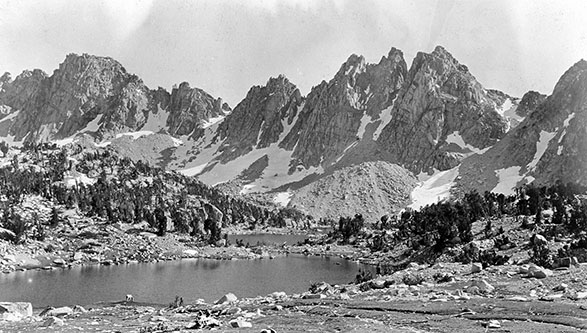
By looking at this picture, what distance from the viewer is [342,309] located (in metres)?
25.0

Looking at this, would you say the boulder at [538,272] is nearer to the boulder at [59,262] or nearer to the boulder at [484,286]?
the boulder at [484,286]

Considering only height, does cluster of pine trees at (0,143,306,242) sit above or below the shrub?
above

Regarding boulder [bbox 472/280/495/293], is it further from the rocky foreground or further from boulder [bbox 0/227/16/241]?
boulder [bbox 0/227/16/241]

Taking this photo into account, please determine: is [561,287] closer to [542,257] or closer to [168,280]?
[542,257]

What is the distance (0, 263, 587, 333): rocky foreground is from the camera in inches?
757

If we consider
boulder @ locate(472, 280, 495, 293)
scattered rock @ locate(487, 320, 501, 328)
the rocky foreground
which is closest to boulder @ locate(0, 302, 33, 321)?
the rocky foreground

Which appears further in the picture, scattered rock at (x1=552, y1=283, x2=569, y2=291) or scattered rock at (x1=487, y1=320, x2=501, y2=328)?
scattered rock at (x1=552, y1=283, x2=569, y2=291)

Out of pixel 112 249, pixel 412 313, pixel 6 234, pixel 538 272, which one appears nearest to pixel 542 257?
pixel 538 272

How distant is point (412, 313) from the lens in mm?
22500

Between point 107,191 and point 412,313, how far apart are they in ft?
425

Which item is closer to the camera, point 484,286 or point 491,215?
point 484,286

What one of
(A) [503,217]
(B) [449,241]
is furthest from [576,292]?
(A) [503,217]

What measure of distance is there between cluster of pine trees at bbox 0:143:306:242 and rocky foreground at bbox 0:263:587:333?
8095 centimetres

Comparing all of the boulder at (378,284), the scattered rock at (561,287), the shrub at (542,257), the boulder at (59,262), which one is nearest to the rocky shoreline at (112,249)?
the boulder at (59,262)
